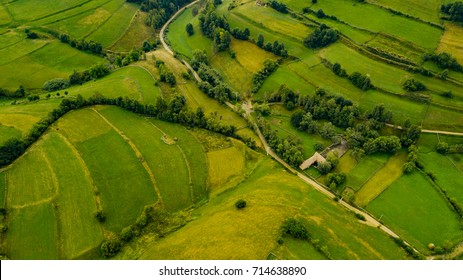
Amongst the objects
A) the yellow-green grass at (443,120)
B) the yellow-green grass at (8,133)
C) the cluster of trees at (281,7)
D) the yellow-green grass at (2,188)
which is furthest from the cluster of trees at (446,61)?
the yellow-green grass at (2,188)

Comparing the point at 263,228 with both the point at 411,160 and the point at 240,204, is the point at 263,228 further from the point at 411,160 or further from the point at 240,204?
the point at 411,160

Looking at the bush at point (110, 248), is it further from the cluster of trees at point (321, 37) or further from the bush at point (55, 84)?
the cluster of trees at point (321, 37)

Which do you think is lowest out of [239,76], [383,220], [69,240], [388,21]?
[69,240]

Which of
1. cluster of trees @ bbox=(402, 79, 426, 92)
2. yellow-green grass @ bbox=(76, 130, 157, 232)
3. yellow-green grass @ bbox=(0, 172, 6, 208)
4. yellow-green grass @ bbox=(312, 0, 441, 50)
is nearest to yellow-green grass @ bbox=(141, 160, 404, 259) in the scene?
yellow-green grass @ bbox=(76, 130, 157, 232)

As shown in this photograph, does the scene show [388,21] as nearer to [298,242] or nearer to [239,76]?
[239,76]

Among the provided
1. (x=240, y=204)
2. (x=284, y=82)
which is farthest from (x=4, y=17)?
(x=240, y=204)

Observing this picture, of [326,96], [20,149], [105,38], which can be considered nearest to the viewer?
[20,149]

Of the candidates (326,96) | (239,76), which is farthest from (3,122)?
(326,96)
